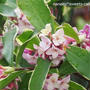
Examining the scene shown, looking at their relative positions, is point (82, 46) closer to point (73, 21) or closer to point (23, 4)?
point (23, 4)

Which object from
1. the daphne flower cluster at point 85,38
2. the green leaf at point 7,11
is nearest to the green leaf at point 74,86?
the daphne flower cluster at point 85,38

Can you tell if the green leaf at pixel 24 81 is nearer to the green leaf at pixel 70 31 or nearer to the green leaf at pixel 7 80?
the green leaf at pixel 7 80

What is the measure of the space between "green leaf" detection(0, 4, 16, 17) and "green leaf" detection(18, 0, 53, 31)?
0.40 ft

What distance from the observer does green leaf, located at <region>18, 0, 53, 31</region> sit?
929mm

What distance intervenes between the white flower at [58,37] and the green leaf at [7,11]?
23 centimetres

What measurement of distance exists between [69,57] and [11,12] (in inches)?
12.8

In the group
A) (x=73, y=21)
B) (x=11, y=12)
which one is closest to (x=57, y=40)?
(x=11, y=12)

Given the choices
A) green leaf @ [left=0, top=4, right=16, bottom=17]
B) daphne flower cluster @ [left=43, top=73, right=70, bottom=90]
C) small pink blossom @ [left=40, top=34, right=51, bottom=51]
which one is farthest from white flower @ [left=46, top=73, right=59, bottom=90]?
green leaf @ [left=0, top=4, right=16, bottom=17]

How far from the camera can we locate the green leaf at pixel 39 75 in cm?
85

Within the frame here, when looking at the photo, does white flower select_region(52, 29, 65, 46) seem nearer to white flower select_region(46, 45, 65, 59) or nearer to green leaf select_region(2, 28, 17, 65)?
white flower select_region(46, 45, 65, 59)

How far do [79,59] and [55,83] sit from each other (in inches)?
4.2

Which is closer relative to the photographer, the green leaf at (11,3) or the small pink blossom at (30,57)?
the small pink blossom at (30,57)

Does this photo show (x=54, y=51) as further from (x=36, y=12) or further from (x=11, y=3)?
(x=11, y=3)

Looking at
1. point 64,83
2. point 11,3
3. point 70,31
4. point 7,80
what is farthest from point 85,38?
point 11,3
